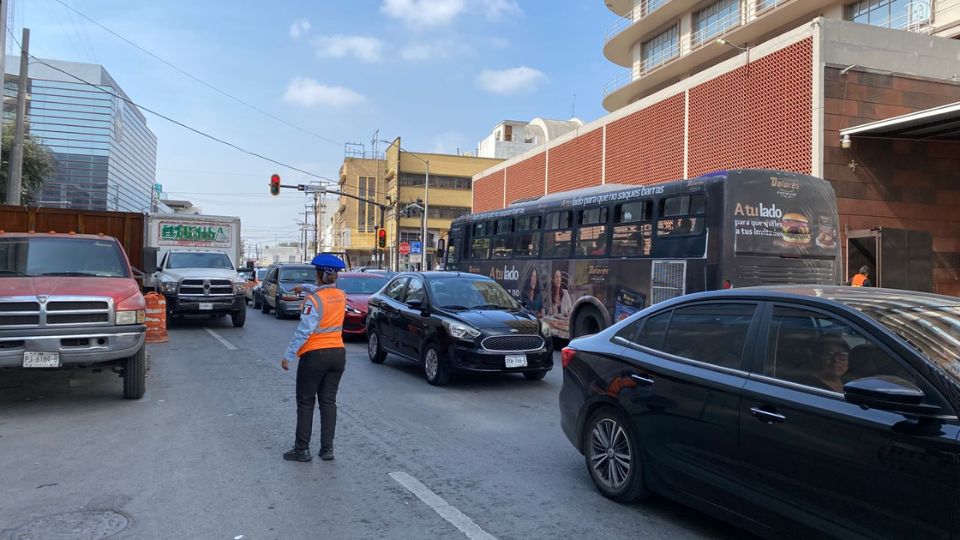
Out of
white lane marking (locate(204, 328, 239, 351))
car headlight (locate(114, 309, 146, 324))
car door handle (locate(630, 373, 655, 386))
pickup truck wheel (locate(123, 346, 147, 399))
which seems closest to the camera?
car door handle (locate(630, 373, 655, 386))

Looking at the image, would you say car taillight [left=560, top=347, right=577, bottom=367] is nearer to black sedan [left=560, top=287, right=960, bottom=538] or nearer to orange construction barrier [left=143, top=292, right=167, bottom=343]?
black sedan [left=560, top=287, right=960, bottom=538]

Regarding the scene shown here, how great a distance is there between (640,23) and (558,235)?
87.9ft

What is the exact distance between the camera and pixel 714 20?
3259 cm

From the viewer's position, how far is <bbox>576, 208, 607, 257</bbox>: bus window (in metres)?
12.8

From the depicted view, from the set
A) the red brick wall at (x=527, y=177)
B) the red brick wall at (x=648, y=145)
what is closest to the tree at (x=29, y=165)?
the red brick wall at (x=527, y=177)

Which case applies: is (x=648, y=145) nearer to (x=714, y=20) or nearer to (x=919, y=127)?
(x=919, y=127)

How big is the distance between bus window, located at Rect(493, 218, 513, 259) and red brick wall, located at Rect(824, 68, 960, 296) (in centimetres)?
862

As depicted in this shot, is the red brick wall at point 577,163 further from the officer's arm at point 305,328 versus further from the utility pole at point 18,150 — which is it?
the officer's arm at point 305,328

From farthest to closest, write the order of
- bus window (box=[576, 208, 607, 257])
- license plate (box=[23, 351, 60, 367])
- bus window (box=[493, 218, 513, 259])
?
bus window (box=[493, 218, 513, 259]), bus window (box=[576, 208, 607, 257]), license plate (box=[23, 351, 60, 367])

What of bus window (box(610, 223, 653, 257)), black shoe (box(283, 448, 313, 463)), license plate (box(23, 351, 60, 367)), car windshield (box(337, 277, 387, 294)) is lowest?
black shoe (box(283, 448, 313, 463))

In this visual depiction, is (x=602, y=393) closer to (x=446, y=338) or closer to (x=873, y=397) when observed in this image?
(x=873, y=397)

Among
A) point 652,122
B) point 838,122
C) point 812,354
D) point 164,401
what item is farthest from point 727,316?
point 652,122

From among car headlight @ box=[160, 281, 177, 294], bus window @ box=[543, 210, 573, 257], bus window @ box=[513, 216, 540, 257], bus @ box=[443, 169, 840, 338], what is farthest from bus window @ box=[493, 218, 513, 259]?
car headlight @ box=[160, 281, 177, 294]

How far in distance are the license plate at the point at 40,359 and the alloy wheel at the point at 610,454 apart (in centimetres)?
574
